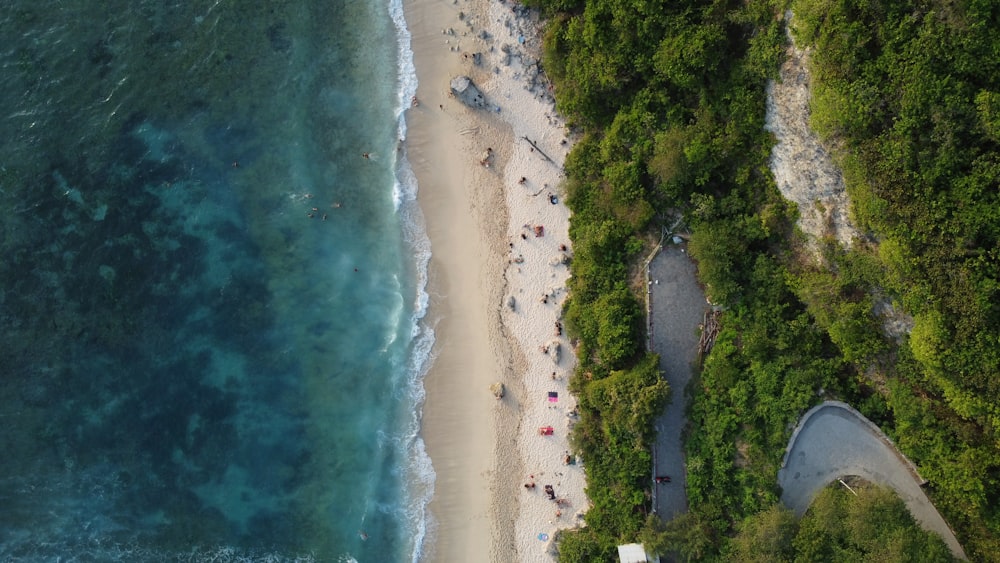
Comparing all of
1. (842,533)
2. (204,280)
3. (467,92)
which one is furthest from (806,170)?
(204,280)

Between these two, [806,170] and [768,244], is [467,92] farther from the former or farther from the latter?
[806,170]

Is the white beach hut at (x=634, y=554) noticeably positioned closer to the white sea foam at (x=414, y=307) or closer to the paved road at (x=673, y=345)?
the paved road at (x=673, y=345)

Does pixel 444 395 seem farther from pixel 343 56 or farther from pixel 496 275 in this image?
pixel 343 56

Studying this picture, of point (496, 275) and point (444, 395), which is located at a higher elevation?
point (496, 275)

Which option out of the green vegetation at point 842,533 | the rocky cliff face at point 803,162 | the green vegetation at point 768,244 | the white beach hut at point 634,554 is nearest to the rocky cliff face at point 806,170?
the rocky cliff face at point 803,162

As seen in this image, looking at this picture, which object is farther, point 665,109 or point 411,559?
point 411,559

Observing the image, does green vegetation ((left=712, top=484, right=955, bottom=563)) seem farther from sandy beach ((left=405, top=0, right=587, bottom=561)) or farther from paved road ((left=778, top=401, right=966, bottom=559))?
sandy beach ((left=405, top=0, right=587, bottom=561))

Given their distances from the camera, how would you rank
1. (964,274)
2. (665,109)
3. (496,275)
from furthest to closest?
(496,275)
(665,109)
(964,274)

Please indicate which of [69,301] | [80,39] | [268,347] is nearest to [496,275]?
[268,347]
